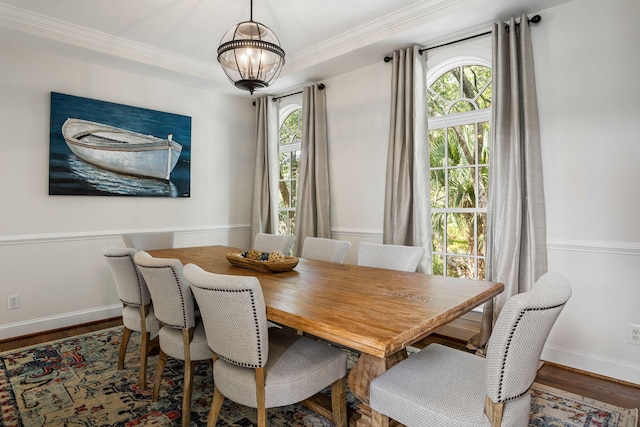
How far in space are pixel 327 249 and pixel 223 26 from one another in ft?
7.18

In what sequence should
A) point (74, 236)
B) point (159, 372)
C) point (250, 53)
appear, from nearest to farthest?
point (159, 372)
point (250, 53)
point (74, 236)

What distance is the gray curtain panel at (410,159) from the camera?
3312mm

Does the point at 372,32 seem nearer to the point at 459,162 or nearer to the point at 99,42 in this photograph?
the point at 459,162

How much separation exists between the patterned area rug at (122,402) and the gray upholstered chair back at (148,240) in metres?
0.97

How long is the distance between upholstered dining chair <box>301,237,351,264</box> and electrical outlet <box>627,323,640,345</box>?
75.2 inches

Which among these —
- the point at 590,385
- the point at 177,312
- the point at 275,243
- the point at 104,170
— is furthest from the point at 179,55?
the point at 590,385

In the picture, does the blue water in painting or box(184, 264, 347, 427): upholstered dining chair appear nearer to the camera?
box(184, 264, 347, 427): upholstered dining chair

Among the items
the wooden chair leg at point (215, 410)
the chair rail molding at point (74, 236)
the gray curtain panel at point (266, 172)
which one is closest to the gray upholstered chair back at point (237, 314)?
the wooden chair leg at point (215, 410)

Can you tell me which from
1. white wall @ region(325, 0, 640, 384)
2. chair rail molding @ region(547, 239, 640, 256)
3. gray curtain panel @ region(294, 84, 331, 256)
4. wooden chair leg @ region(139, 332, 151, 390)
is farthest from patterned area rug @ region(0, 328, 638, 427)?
gray curtain panel @ region(294, 84, 331, 256)

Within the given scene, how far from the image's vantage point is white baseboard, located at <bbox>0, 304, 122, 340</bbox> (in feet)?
10.9

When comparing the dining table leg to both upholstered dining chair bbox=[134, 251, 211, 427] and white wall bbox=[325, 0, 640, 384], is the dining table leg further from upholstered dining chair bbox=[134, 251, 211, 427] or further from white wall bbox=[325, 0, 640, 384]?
white wall bbox=[325, 0, 640, 384]

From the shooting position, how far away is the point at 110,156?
3.88 m

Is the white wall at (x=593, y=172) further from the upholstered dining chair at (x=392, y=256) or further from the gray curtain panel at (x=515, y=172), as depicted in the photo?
the upholstered dining chair at (x=392, y=256)

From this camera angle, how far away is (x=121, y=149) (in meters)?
3.95
